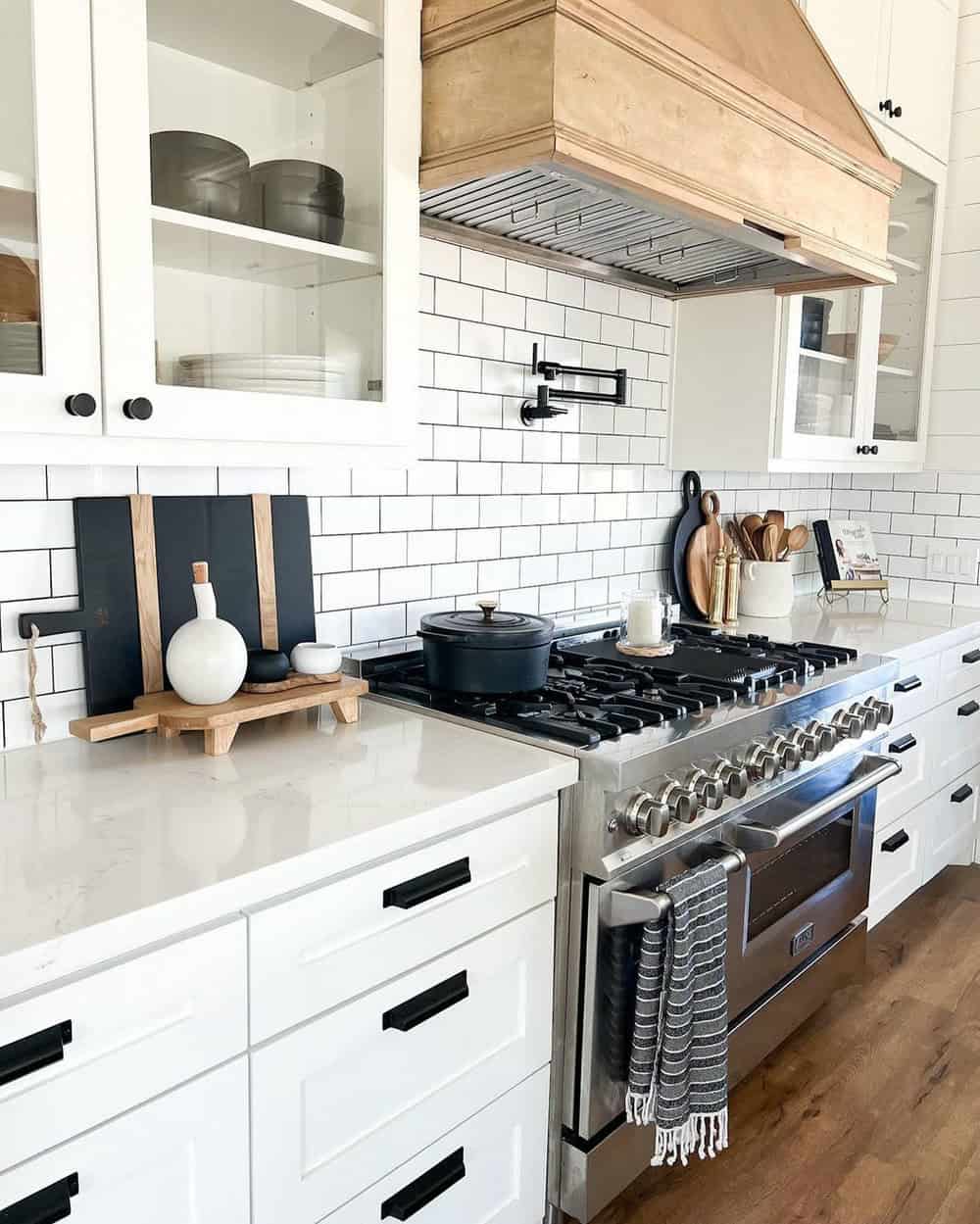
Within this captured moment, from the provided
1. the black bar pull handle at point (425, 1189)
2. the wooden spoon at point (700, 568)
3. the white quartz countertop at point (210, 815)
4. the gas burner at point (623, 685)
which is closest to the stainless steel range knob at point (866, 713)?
the gas burner at point (623, 685)

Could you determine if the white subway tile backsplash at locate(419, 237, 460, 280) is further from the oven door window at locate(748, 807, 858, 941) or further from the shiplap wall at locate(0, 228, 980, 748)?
the oven door window at locate(748, 807, 858, 941)

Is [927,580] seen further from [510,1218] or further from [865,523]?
[510,1218]

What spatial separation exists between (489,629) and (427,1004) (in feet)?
2.52

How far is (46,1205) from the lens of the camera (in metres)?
1.08

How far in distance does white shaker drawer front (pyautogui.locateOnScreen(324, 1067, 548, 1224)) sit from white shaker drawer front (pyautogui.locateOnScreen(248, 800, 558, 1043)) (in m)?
0.33

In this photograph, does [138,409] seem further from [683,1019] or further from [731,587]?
[731,587]

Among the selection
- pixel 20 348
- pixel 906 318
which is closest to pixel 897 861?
pixel 906 318

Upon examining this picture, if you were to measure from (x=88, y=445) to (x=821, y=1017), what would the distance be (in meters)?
2.35

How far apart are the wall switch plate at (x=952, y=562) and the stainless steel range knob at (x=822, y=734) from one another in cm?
178

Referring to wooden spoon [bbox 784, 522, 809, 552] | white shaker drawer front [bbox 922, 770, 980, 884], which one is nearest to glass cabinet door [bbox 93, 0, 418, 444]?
wooden spoon [bbox 784, 522, 809, 552]

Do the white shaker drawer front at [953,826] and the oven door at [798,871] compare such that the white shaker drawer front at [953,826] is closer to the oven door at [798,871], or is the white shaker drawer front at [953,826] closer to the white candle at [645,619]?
the oven door at [798,871]

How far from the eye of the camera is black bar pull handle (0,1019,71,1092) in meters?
1.02

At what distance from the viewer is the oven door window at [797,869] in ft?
7.13

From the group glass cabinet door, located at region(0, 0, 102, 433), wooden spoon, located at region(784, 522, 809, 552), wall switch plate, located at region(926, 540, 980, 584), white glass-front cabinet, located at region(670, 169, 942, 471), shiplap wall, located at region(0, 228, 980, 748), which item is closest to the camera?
glass cabinet door, located at region(0, 0, 102, 433)
